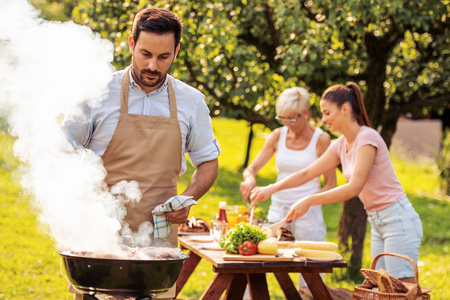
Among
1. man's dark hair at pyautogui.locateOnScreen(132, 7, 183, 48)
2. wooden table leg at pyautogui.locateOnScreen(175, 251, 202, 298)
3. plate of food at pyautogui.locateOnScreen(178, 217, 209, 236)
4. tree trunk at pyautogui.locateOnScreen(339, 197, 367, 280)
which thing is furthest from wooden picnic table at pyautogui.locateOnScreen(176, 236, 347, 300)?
tree trunk at pyautogui.locateOnScreen(339, 197, 367, 280)

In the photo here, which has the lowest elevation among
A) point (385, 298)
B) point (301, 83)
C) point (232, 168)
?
point (232, 168)

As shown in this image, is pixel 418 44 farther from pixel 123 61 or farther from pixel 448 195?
pixel 448 195

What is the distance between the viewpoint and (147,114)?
3025 millimetres

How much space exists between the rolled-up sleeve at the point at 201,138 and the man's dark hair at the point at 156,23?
1.31 ft

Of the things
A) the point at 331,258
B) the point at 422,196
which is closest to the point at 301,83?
the point at 331,258

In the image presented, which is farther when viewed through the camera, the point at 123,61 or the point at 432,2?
the point at 123,61

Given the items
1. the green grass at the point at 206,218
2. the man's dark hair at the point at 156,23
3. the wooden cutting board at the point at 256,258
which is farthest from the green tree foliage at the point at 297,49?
the man's dark hair at the point at 156,23

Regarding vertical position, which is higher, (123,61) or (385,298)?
(123,61)

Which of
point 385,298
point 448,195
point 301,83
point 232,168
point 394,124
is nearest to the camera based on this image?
point 385,298

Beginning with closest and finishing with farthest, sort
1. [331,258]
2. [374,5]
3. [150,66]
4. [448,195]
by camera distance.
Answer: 1. [150,66]
2. [331,258]
3. [374,5]
4. [448,195]

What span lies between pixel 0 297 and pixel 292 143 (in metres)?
3.11

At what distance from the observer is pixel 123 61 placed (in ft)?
19.2

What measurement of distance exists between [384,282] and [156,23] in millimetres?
1974

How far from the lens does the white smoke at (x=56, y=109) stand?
2.82 m
